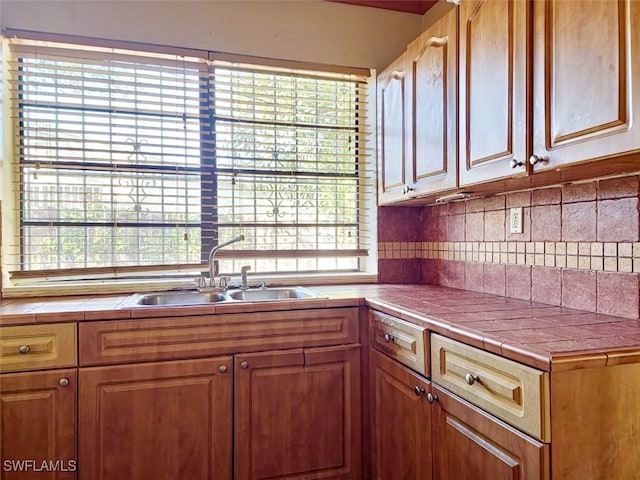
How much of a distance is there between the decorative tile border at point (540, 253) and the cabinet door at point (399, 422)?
2.29 feet

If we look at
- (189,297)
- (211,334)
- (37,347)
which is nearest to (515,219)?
(211,334)

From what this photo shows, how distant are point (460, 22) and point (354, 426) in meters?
1.74

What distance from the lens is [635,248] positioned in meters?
1.29

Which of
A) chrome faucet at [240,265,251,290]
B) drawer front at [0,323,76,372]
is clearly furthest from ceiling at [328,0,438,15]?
drawer front at [0,323,76,372]

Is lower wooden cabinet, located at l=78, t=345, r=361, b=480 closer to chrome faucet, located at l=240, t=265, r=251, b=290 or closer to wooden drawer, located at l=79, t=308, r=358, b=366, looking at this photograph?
wooden drawer, located at l=79, t=308, r=358, b=366

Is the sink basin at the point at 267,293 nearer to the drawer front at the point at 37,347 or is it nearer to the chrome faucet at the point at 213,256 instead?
the chrome faucet at the point at 213,256

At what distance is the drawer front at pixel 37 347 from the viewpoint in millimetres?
1479

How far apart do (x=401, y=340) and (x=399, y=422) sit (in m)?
0.31

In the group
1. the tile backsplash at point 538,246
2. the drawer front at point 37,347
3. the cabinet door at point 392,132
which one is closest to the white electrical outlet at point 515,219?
the tile backsplash at point 538,246

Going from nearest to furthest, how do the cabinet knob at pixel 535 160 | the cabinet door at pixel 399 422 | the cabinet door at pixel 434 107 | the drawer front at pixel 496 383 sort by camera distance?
the drawer front at pixel 496 383 < the cabinet knob at pixel 535 160 < the cabinet door at pixel 399 422 < the cabinet door at pixel 434 107

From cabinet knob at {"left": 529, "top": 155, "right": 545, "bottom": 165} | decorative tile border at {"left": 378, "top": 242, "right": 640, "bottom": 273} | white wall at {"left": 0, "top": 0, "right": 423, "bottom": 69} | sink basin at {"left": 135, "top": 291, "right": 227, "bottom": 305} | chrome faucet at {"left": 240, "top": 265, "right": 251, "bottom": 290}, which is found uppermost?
white wall at {"left": 0, "top": 0, "right": 423, "bottom": 69}

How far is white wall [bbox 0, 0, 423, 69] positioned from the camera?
201 centimetres

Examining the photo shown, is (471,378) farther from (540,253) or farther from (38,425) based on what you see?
(38,425)

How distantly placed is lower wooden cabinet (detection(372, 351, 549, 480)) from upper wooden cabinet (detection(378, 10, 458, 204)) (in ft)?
2.67
